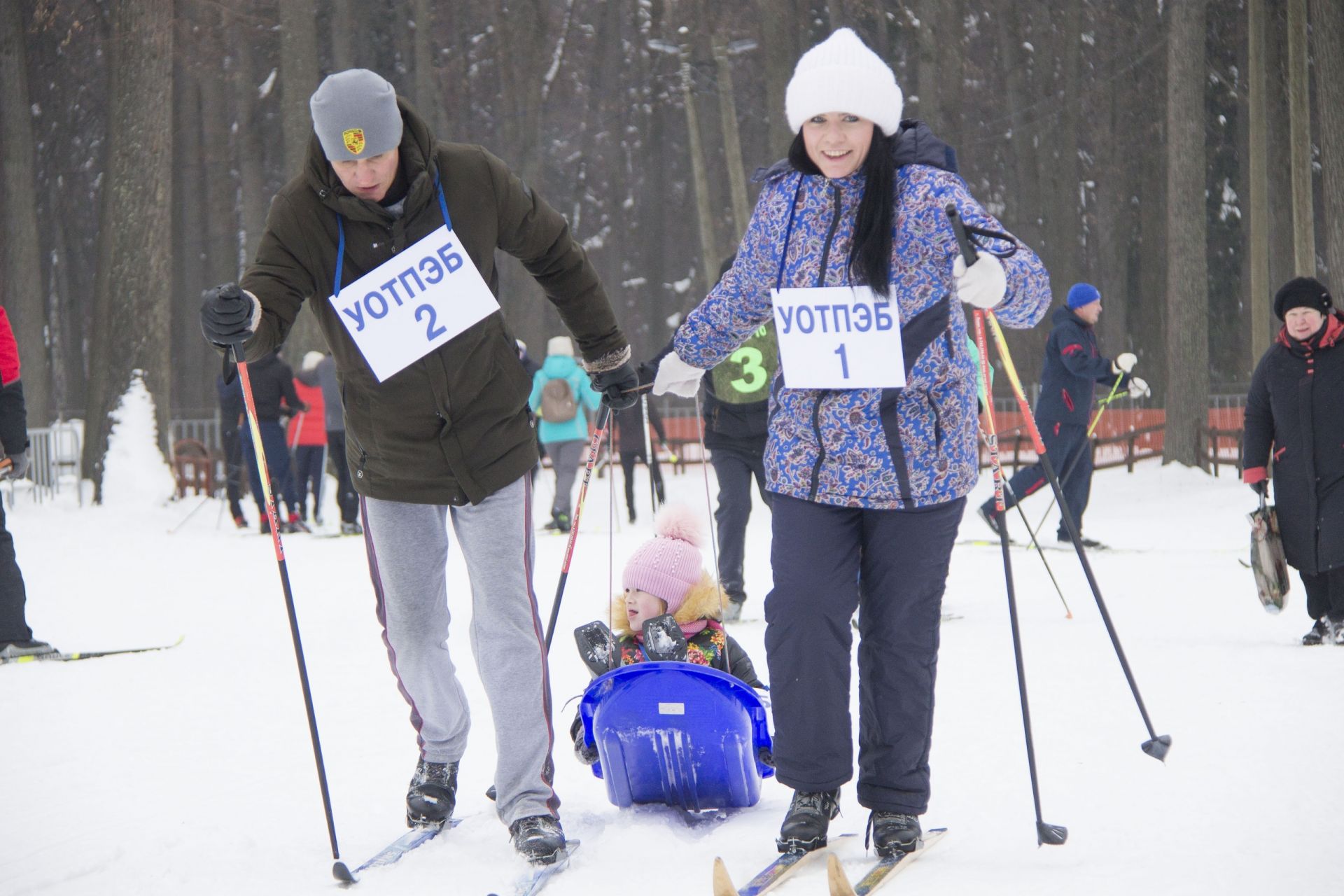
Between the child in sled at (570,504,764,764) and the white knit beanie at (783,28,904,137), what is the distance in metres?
1.25

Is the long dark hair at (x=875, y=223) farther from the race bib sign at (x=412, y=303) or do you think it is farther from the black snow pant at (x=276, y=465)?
the black snow pant at (x=276, y=465)

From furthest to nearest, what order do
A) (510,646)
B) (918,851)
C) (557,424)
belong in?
(557,424)
(510,646)
(918,851)

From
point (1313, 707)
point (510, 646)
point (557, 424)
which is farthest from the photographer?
point (557, 424)

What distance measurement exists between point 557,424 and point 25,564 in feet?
13.9

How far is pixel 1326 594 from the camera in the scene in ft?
20.1

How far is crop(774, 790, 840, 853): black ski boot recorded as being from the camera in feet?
10.5

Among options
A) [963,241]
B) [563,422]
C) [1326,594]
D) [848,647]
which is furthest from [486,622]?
[563,422]

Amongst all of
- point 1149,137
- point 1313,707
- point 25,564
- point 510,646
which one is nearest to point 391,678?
point 510,646

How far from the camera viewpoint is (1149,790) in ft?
12.2

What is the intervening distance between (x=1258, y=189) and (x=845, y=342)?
15.3 meters

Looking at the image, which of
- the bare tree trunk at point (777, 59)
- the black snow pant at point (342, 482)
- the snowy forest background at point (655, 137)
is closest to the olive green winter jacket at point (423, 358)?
the black snow pant at point (342, 482)

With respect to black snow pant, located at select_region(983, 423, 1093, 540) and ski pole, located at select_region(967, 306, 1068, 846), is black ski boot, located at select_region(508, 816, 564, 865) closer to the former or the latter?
ski pole, located at select_region(967, 306, 1068, 846)

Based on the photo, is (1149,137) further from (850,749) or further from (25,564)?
(850,749)

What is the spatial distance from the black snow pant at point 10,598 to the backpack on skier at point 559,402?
5964 millimetres
